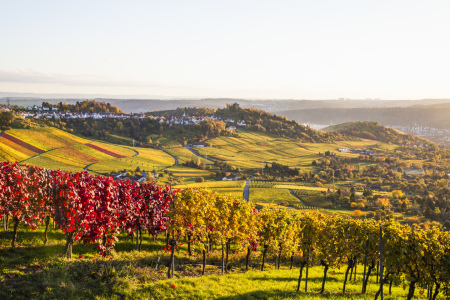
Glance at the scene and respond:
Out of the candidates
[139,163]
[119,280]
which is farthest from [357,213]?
[139,163]

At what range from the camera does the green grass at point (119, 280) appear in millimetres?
17109

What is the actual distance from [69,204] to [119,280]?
7.08 meters

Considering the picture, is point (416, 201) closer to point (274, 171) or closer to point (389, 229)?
point (274, 171)

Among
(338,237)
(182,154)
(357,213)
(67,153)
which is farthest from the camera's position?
(182,154)

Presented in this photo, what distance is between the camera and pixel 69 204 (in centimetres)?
2158

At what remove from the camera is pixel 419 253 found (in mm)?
17172

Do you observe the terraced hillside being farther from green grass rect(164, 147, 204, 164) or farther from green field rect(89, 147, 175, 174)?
green grass rect(164, 147, 204, 164)

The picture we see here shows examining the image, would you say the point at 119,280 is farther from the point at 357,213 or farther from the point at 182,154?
the point at 182,154

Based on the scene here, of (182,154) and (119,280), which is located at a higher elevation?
(119,280)

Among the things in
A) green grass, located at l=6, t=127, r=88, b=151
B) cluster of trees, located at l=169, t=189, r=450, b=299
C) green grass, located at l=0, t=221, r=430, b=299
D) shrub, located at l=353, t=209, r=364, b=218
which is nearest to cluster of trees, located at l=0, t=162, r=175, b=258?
green grass, located at l=0, t=221, r=430, b=299

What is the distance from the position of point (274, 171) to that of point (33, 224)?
460 ft

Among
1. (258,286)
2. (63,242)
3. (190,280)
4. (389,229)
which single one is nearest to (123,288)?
(190,280)

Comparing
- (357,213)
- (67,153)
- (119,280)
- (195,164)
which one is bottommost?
(357,213)

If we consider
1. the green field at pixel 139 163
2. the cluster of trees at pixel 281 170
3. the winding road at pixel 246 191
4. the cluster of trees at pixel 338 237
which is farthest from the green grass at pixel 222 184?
the cluster of trees at pixel 338 237
